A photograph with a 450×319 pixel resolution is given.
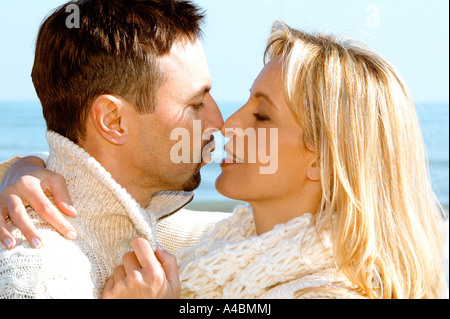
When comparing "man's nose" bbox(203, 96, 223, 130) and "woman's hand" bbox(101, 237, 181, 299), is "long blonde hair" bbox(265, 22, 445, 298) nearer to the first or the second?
"man's nose" bbox(203, 96, 223, 130)

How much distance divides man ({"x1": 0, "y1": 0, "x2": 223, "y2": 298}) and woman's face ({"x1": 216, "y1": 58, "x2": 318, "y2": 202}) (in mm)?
313

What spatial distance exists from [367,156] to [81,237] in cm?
117

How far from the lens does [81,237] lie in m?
2.45

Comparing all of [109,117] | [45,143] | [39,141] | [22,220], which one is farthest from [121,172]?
[39,141]

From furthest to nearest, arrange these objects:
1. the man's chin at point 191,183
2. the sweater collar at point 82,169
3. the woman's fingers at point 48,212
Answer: the man's chin at point 191,183 → the sweater collar at point 82,169 → the woman's fingers at point 48,212

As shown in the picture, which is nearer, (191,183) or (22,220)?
(22,220)

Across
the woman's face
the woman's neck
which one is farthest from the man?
the woman's neck

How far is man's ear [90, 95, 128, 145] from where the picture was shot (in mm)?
2725

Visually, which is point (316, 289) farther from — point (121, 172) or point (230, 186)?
point (121, 172)

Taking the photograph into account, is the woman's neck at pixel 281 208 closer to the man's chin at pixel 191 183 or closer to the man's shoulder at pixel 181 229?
the man's chin at pixel 191 183

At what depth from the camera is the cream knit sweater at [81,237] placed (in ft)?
Answer: 7.03

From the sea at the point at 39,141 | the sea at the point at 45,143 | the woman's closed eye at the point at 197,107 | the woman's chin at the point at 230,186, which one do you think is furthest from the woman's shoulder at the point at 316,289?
the sea at the point at 39,141

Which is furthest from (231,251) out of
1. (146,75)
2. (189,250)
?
(146,75)

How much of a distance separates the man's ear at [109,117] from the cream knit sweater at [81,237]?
0.60ft
